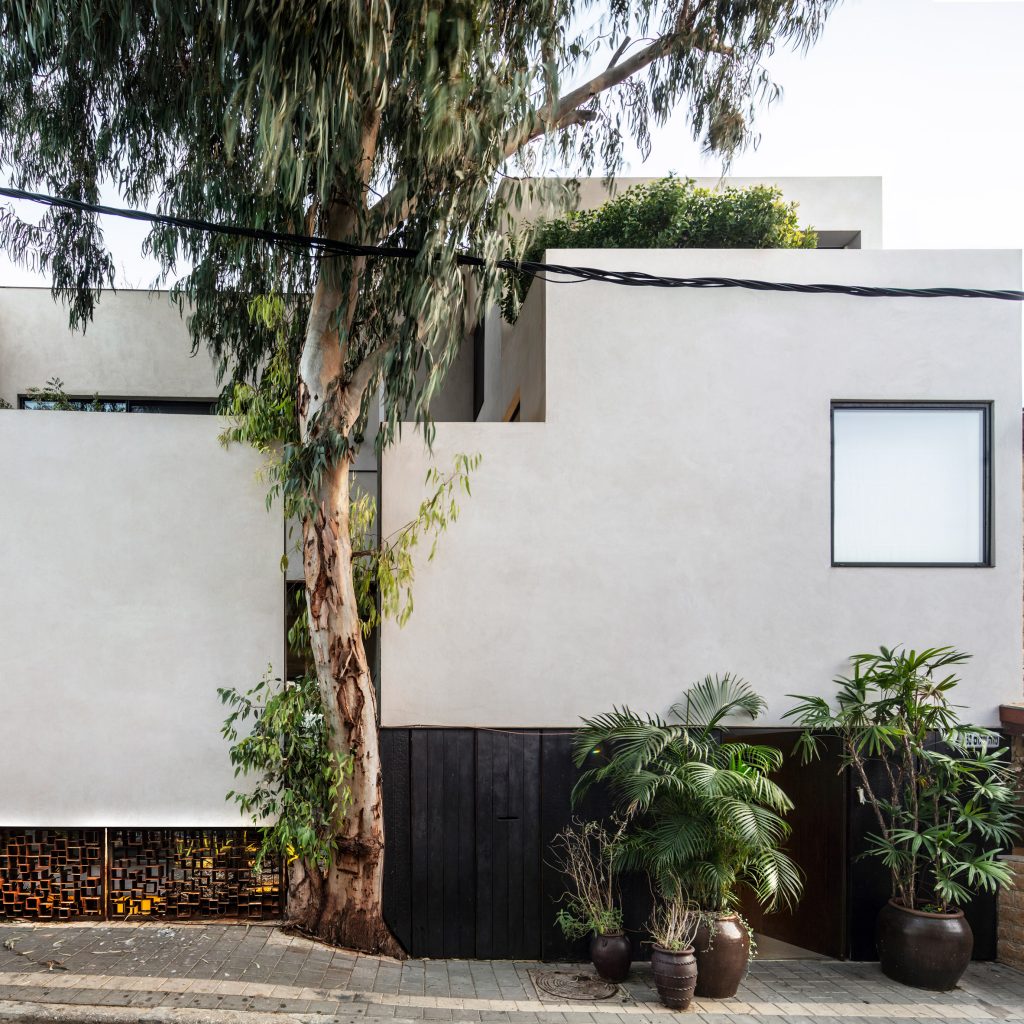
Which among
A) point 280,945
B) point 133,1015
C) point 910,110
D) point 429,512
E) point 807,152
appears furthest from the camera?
point 807,152

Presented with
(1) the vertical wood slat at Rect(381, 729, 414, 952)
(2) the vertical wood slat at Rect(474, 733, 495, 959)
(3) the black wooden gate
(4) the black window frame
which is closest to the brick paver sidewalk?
(2) the vertical wood slat at Rect(474, 733, 495, 959)

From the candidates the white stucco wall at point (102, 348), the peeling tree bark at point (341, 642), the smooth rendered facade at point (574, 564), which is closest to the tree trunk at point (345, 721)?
the peeling tree bark at point (341, 642)

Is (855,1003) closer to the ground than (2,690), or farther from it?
closer to the ground

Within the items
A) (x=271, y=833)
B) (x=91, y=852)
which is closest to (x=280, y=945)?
(x=271, y=833)

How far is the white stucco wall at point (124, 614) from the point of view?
21.7ft

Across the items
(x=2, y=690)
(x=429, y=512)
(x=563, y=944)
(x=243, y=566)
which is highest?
(x=429, y=512)

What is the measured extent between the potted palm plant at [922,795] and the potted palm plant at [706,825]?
2.38ft

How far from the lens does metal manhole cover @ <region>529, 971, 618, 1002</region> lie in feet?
19.3

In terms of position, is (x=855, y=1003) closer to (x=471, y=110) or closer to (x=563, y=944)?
(x=563, y=944)

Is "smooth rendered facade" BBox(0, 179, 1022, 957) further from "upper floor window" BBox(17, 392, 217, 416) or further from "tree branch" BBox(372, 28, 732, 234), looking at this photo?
"upper floor window" BBox(17, 392, 217, 416)

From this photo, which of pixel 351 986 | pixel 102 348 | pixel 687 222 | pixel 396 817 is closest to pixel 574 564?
pixel 396 817

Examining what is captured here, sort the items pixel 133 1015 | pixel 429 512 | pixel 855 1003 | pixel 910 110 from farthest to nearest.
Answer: pixel 910 110
pixel 429 512
pixel 855 1003
pixel 133 1015

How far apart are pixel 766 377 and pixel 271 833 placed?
5.26 m

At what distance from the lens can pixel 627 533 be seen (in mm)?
6836
